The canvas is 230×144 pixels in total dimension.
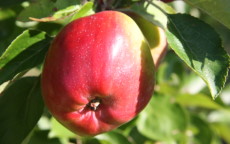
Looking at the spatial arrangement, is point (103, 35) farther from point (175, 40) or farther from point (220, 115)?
point (220, 115)

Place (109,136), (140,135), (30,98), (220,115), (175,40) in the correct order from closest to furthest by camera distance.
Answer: (175,40) < (30,98) < (109,136) < (140,135) < (220,115)

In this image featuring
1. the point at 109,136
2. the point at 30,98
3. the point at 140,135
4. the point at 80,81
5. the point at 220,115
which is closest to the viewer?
the point at 80,81

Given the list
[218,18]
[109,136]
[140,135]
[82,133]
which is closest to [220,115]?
[140,135]

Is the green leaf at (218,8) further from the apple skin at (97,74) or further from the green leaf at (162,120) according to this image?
the green leaf at (162,120)

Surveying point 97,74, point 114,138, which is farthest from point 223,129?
point 97,74

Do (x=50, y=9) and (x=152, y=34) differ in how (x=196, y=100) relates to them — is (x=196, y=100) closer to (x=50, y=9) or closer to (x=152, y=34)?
(x=152, y=34)

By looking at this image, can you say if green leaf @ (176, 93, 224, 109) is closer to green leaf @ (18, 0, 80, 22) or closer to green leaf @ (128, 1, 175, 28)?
green leaf @ (128, 1, 175, 28)
